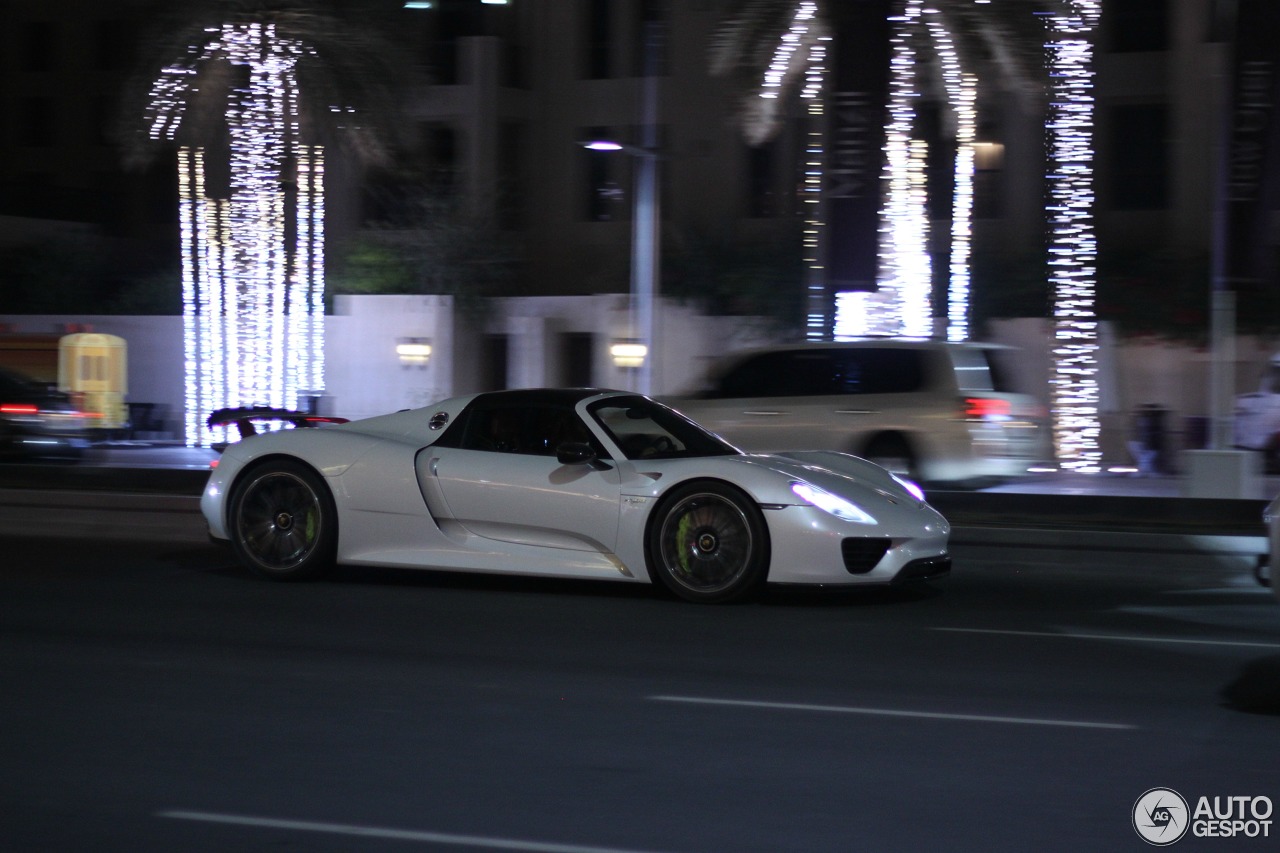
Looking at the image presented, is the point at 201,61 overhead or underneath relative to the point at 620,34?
underneath

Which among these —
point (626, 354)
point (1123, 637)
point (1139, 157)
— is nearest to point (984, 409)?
point (1123, 637)

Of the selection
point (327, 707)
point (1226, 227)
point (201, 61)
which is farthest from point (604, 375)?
point (327, 707)

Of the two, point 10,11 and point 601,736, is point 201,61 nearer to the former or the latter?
point 601,736

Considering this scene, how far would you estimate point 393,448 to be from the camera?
382 inches

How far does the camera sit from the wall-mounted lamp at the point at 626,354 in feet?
90.5

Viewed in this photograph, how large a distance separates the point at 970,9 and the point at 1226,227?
201 inches

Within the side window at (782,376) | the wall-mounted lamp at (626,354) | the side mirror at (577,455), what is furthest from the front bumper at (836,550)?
the wall-mounted lamp at (626,354)

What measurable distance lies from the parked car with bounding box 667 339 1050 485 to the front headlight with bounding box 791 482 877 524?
617cm

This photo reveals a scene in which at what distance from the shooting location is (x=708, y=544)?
29.5 ft

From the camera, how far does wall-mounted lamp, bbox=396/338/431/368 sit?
96.3 ft

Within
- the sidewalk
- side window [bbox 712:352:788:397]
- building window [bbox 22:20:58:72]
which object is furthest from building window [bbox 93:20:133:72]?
side window [bbox 712:352:788:397]

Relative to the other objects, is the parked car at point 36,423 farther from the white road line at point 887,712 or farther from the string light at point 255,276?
the white road line at point 887,712

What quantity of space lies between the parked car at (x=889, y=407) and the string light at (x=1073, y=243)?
24.8ft

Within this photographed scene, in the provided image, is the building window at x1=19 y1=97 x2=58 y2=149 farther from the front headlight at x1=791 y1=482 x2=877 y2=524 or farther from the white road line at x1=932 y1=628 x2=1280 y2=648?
the white road line at x1=932 y1=628 x2=1280 y2=648
